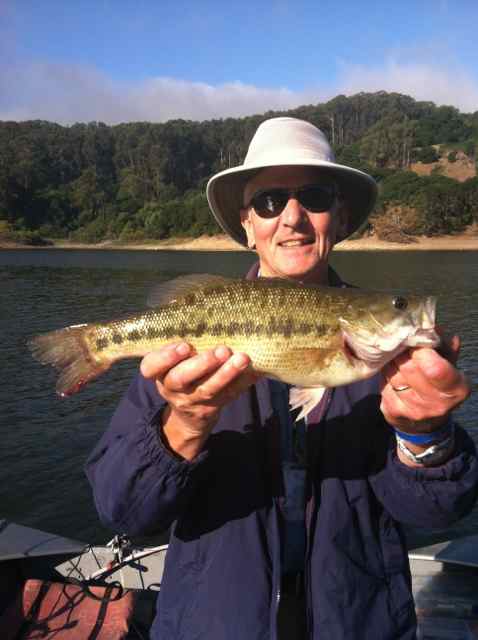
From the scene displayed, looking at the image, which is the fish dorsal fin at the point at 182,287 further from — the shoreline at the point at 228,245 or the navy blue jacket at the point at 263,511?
the shoreline at the point at 228,245

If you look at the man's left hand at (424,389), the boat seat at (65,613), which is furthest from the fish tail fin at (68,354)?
the boat seat at (65,613)

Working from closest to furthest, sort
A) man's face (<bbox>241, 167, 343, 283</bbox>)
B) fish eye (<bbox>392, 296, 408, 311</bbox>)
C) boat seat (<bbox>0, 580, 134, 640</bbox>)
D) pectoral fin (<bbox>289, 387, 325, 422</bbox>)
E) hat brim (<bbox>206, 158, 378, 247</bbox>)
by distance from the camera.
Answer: pectoral fin (<bbox>289, 387, 325, 422</bbox>), fish eye (<bbox>392, 296, 408, 311</bbox>), man's face (<bbox>241, 167, 343, 283</bbox>), hat brim (<bbox>206, 158, 378, 247</bbox>), boat seat (<bbox>0, 580, 134, 640</bbox>)

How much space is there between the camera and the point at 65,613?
192 inches

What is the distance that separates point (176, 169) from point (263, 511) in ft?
554

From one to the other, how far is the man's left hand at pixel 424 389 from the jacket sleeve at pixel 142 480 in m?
1.04

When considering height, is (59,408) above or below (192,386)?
below

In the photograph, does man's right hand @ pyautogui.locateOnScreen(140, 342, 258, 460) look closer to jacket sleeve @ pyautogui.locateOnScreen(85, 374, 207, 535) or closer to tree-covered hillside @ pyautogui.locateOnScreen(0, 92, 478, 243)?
jacket sleeve @ pyautogui.locateOnScreen(85, 374, 207, 535)

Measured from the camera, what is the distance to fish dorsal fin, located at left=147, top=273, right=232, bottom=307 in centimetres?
341

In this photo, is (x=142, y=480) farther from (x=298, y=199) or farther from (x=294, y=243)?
(x=298, y=199)

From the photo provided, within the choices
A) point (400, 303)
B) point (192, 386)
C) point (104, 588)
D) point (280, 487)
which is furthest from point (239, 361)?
point (104, 588)

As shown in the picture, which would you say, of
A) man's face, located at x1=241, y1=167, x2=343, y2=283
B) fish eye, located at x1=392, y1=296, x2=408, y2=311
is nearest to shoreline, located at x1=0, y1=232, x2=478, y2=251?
man's face, located at x1=241, y1=167, x2=343, y2=283

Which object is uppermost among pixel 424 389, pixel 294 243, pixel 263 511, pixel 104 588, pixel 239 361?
pixel 294 243

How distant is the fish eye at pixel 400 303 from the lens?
323 cm

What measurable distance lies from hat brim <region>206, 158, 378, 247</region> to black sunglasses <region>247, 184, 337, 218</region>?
16 cm
